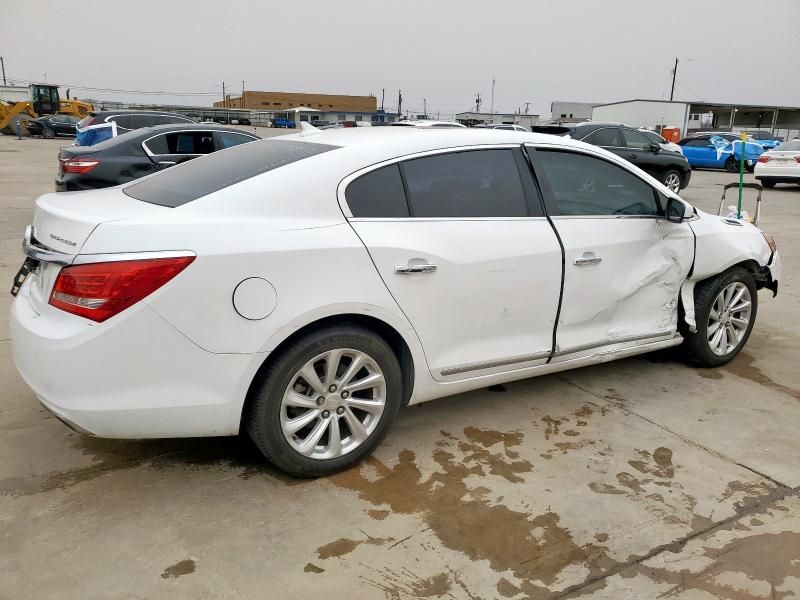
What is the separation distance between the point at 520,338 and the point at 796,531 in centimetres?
145

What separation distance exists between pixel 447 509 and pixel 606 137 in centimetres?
1221

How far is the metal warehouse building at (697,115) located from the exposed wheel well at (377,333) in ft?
142

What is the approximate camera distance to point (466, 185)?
3.26 metres

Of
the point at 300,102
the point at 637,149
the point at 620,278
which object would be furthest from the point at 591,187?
the point at 300,102

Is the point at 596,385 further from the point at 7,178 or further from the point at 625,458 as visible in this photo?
the point at 7,178

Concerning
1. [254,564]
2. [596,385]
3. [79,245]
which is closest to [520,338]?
[596,385]

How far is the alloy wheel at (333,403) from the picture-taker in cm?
278

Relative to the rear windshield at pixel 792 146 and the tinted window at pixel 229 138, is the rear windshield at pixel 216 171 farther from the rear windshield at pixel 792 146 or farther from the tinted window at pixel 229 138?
the rear windshield at pixel 792 146

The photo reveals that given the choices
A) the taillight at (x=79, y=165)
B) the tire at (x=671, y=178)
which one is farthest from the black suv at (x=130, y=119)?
the tire at (x=671, y=178)

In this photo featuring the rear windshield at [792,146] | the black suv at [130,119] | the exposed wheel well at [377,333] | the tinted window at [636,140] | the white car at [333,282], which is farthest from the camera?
the rear windshield at [792,146]

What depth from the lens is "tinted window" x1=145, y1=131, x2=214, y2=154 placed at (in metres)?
8.80

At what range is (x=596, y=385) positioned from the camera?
4133 mm

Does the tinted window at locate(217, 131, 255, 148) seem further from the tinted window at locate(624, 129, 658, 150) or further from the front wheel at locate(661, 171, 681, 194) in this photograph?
the front wheel at locate(661, 171, 681, 194)

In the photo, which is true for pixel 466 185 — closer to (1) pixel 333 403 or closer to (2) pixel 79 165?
(1) pixel 333 403
